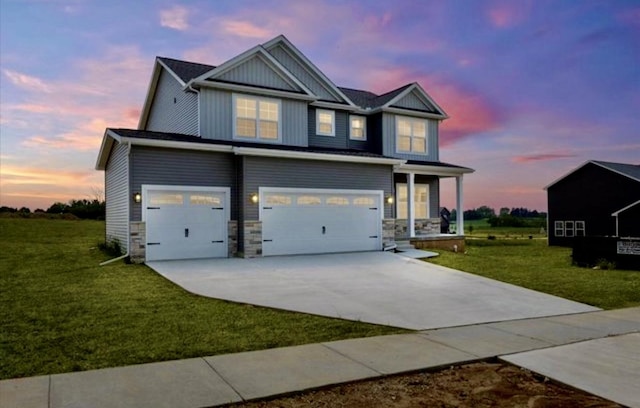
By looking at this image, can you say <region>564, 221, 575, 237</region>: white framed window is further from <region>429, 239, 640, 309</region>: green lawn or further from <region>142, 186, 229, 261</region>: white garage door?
<region>142, 186, 229, 261</region>: white garage door

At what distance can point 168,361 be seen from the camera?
4859 mm

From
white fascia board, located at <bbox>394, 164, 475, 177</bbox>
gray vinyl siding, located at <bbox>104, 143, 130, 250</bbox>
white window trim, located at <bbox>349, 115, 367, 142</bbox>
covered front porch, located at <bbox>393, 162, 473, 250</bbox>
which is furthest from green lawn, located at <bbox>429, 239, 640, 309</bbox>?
gray vinyl siding, located at <bbox>104, 143, 130, 250</bbox>

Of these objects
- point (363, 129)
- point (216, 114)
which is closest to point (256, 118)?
point (216, 114)

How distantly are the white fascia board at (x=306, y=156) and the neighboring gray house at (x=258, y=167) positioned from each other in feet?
0.16

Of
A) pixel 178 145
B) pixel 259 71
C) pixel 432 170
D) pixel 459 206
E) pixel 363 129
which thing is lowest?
pixel 459 206

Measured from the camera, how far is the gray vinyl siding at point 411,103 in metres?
20.6

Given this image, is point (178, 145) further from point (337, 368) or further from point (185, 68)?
point (337, 368)

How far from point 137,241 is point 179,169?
8.24ft

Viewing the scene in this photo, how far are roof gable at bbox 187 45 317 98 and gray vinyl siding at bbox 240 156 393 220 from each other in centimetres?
333

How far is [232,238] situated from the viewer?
14.5 m

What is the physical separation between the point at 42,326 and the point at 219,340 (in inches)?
108

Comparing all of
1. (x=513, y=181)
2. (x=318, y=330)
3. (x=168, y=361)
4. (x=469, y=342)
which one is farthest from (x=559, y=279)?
(x=513, y=181)

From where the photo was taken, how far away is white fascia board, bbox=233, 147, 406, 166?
14016 millimetres

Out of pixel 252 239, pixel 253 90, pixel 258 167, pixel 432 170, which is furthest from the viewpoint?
pixel 432 170
